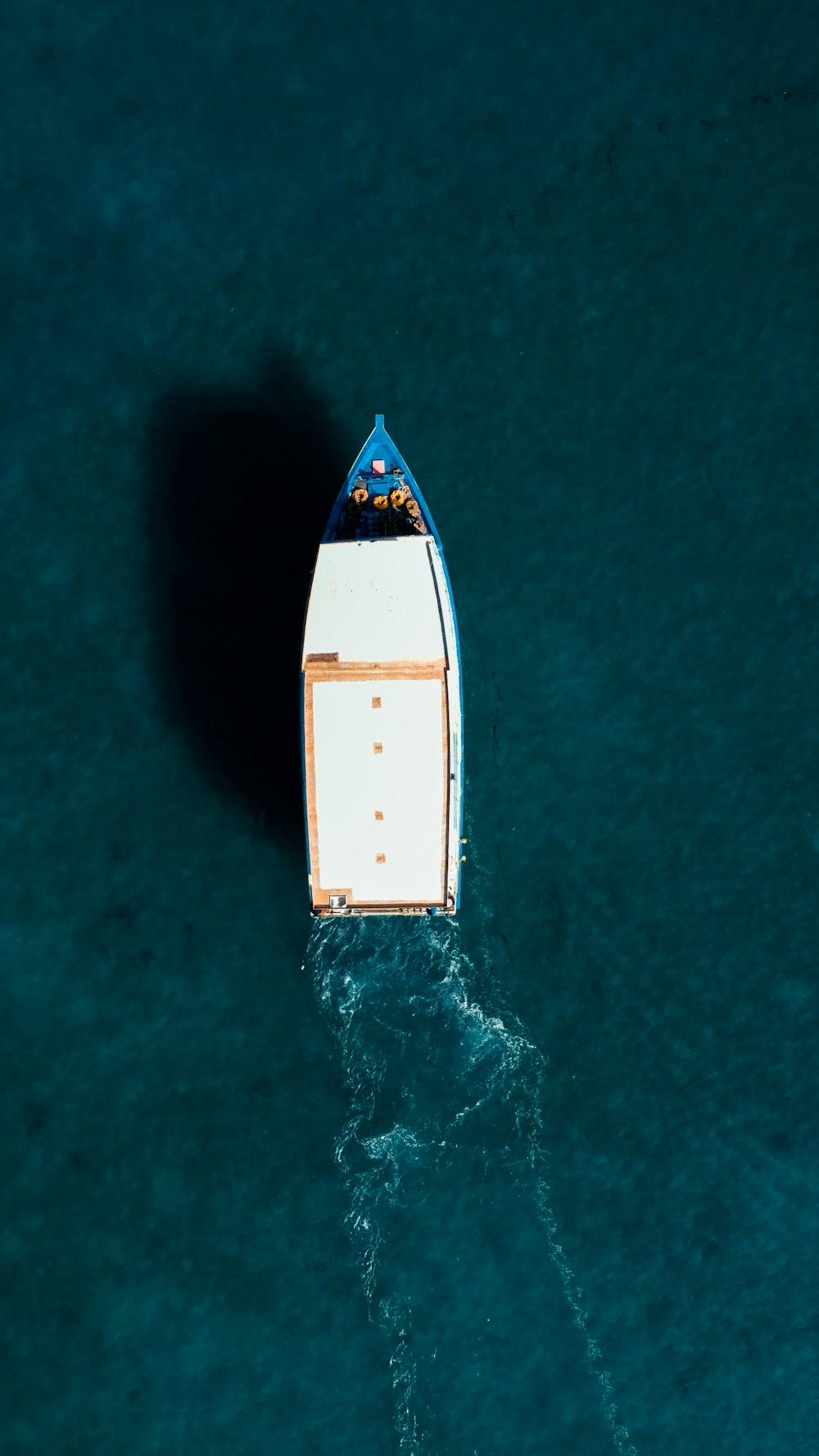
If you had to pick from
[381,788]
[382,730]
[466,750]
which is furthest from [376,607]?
[466,750]

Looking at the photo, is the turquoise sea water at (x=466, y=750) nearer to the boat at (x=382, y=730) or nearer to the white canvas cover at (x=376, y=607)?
the boat at (x=382, y=730)

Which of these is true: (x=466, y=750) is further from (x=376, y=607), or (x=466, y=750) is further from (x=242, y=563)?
(x=242, y=563)

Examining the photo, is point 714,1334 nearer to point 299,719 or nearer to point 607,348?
point 299,719

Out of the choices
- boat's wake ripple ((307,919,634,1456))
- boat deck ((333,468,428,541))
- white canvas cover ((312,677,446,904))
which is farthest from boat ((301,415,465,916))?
boat's wake ripple ((307,919,634,1456))

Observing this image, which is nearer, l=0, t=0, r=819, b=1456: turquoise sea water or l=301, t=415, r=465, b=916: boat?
l=301, t=415, r=465, b=916: boat

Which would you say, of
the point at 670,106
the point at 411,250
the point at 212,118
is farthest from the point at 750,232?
the point at 212,118

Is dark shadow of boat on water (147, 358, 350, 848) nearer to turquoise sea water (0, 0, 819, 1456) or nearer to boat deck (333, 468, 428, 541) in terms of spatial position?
turquoise sea water (0, 0, 819, 1456)

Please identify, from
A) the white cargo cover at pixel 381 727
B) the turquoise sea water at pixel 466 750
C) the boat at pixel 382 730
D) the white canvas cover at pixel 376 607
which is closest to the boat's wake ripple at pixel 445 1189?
the turquoise sea water at pixel 466 750
